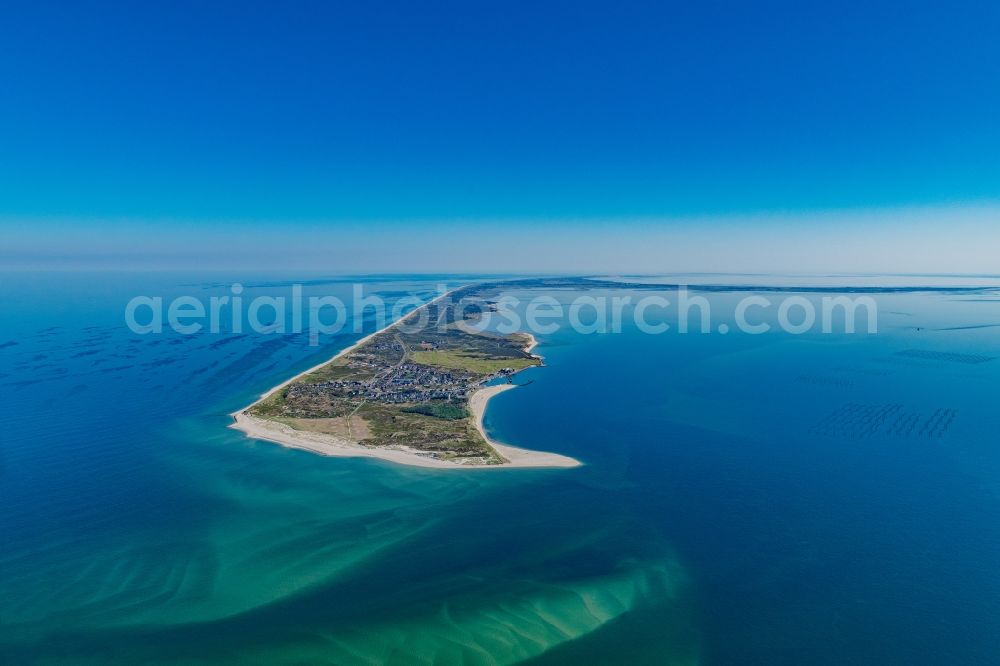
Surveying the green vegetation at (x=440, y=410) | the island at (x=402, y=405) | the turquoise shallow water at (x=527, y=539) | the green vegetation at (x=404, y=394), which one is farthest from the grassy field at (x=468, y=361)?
the turquoise shallow water at (x=527, y=539)

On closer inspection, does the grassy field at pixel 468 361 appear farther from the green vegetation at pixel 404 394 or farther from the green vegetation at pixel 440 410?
the green vegetation at pixel 440 410

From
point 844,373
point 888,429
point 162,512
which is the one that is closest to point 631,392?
point 888,429

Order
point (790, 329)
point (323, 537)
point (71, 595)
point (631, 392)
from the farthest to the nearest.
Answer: point (790, 329), point (631, 392), point (323, 537), point (71, 595)

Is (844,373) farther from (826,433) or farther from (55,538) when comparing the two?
(55,538)

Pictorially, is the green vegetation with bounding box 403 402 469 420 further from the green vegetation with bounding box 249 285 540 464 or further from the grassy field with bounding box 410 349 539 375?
the grassy field with bounding box 410 349 539 375

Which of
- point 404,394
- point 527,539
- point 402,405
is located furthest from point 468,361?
point 527,539

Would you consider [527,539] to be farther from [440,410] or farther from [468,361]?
[468,361]

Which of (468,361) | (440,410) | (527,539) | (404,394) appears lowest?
(527,539)
